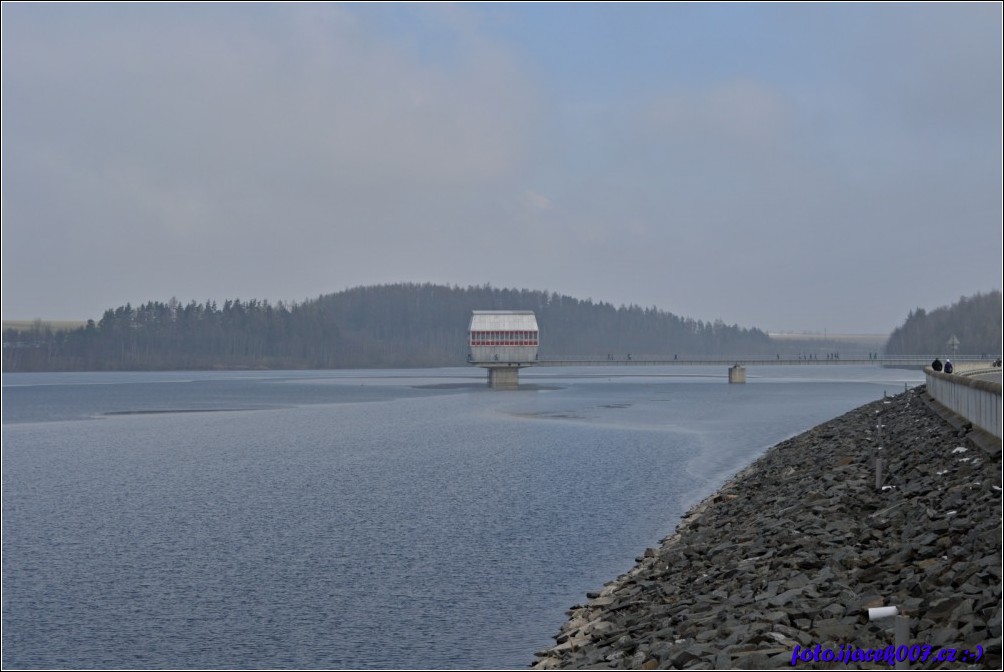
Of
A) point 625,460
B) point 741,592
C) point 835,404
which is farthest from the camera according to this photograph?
point 835,404

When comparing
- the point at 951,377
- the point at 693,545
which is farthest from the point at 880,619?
the point at 951,377

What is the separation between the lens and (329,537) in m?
32.0

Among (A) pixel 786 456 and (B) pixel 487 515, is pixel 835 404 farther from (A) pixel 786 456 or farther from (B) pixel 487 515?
(B) pixel 487 515

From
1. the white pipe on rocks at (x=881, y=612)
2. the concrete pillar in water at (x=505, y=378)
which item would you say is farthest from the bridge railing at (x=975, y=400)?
the concrete pillar in water at (x=505, y=378)

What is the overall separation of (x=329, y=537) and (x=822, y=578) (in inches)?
748

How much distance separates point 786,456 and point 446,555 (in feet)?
76.9

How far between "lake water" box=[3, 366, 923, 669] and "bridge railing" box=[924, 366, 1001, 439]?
10834 millimetres

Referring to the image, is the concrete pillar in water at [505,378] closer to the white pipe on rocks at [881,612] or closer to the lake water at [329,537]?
the lake water at [329,537]

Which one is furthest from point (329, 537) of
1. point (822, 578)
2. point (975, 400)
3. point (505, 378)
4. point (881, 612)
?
point (505, 378)

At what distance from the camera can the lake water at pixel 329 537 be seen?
20.8 metres

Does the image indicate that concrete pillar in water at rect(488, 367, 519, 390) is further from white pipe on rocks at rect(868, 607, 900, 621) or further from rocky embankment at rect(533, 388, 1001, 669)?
white pipe on rocks at rect(868, 607, 900, 621)

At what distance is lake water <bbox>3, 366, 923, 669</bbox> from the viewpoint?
820 inches

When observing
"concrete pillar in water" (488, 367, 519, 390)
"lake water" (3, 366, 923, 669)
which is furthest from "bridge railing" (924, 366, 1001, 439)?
"concrete pillar in water" (488, 367, 519, 390)

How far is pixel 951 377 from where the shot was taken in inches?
1657
